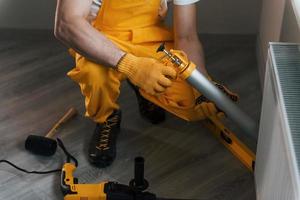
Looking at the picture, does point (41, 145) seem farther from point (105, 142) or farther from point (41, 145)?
point (105, 142)

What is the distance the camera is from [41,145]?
5.78 ft

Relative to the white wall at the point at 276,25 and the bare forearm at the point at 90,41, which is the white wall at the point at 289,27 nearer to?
the white wall at the point at 276,25

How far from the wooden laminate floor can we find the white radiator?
0.94 feet

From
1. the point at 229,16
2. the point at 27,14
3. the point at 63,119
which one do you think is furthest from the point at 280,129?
the point at 27,14

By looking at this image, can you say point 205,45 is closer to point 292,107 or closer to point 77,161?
point 77,161

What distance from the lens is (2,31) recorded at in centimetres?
261

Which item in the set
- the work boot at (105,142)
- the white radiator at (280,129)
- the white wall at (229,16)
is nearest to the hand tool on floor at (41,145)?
the work boot at (105,142)

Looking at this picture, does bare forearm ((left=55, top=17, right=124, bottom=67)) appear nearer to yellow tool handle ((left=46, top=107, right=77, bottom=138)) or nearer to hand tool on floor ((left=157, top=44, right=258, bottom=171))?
hand tool on floor ((left=157, top=44, right=258, bottom=171))

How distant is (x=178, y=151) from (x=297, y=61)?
672mm

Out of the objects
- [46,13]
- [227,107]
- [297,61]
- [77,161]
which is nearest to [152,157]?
[77,161]

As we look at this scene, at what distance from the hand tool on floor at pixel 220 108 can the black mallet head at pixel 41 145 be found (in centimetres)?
54

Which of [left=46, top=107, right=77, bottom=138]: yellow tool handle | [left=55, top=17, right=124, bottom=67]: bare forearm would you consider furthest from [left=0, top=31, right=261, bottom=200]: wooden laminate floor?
[left=55, top=17, right=124, bottom=67]: bare forearm

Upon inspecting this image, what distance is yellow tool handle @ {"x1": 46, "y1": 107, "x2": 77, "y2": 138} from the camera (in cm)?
189

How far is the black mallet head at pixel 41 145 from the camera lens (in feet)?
5.77
